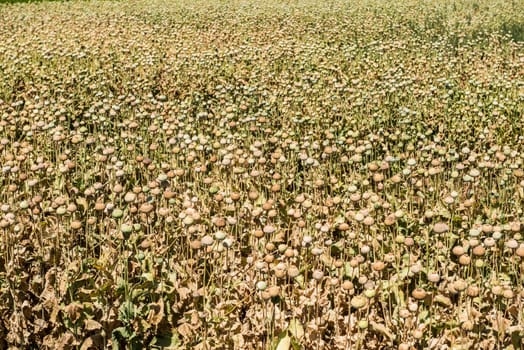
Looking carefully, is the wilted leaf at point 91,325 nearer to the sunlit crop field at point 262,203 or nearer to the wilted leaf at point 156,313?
the sunlit crop field at point 262,203

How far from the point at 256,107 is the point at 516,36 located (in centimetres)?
766

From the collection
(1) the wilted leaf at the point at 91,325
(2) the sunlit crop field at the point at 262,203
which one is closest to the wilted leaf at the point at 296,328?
(2) the sunlit crop field at the point at 262,203

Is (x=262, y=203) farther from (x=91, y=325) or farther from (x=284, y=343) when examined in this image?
(x=91, y=325)

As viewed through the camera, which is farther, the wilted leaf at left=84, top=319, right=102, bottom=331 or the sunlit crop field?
the sunlit crop field

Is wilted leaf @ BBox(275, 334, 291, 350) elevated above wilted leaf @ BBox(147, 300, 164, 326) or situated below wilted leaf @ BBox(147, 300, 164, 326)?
below

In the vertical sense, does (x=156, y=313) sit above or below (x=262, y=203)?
below

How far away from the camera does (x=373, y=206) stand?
4.14 metres

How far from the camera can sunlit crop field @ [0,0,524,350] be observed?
314 centimetres

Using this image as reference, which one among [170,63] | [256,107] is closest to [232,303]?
[256,107]

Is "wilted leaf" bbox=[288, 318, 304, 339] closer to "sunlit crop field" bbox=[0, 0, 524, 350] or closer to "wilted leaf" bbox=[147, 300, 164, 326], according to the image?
"sunlit crop field" bbox=[0, 0, 524, 350]

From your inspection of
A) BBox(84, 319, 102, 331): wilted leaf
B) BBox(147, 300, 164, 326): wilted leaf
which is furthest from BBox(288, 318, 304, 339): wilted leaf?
BBox(84, 319, 102, 331): wilted leaf

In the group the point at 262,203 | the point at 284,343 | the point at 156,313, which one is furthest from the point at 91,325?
the point at 262,203

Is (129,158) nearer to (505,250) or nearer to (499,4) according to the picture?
(505,250)

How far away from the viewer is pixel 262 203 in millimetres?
4426
